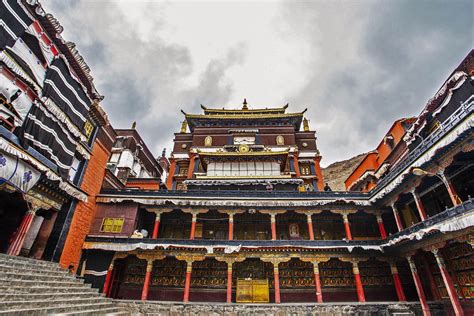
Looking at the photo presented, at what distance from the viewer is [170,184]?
2995 centimetres

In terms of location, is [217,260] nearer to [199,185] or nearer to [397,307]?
[199,185]

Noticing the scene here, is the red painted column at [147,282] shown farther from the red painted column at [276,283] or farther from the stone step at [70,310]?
the red painted column at [276,283]

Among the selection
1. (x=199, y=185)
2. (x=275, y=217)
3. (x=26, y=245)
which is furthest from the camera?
(x=199, y=185)

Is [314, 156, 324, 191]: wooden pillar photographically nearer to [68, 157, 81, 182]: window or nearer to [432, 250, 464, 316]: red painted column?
[432, 250, 464, 316]: red painted column

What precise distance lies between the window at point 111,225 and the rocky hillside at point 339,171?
55522 millimetres

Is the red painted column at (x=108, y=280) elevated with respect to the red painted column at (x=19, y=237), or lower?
lower

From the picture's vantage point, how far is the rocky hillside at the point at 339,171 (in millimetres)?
64625

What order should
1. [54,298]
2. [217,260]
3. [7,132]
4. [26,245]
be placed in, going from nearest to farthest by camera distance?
1. [54,298]
2. [7,132]
3. [26,245]
4. [217,260]

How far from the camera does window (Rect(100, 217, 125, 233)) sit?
728 inches

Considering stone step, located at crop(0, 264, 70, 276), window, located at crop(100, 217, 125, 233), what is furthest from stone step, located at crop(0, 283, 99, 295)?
window, located at crop(100, 217, 125, 233)

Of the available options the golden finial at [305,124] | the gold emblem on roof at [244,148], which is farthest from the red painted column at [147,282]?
the golden finial at [305,124]

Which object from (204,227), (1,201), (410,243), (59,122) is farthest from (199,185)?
(410,243)

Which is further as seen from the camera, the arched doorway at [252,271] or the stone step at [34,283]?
the arched doorway at [252,271]

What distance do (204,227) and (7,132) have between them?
1395 centimetres
